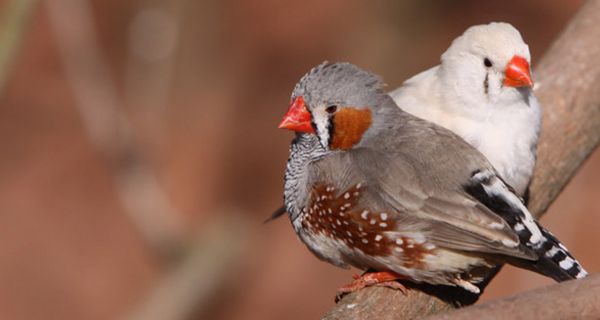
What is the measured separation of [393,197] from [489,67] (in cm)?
62

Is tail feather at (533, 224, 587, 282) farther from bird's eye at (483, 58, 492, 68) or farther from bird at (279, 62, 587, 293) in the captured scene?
bird's eye at (483, 58, 492, 68)

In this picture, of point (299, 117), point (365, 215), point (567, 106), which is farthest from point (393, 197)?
point (567, 106)

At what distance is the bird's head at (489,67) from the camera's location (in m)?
3.24

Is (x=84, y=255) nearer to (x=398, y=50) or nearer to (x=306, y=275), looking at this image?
(x=306, y=275)

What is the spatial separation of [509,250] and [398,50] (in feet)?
14.2

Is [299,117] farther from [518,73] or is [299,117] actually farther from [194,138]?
[194,138]

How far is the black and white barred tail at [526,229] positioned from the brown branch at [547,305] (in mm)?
359

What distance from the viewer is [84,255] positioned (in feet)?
21.9

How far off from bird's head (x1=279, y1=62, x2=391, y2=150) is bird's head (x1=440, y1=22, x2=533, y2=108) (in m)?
0.39

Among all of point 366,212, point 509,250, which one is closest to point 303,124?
point 366,212

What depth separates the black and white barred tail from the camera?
9.34 ft

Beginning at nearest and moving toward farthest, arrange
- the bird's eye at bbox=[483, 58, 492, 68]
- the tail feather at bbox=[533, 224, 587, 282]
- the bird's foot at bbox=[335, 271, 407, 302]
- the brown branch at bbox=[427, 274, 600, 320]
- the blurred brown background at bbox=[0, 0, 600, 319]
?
the brown branch at bbox=[427, 274, 600, 320] < the tail feather at bbox=[533, 224, 587, 282] < the bird's foot at bbox=[335, 271, 407, 302] < the bird's eye at bbox=[483, 58, 492, 68] < the blurred brown background at bbox=[0, 0, 600, 319]

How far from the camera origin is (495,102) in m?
3.33

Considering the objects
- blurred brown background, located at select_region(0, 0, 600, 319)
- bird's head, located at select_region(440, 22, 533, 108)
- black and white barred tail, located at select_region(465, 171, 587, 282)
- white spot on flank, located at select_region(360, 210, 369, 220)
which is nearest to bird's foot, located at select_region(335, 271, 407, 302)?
white spot on flank, located at select_region(360, 210, 369, 220)
